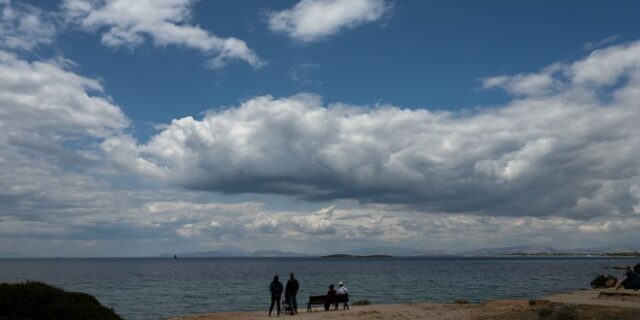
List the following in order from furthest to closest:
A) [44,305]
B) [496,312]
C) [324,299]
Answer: [324,299] < [496,312] < [44,305]

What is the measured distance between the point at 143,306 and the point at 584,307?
2882 centimetres

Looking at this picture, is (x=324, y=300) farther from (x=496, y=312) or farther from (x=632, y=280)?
(x=632, y=280)

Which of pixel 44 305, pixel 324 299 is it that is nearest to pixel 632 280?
pixel 324 299

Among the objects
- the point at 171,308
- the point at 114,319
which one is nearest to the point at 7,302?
the point at 114,319

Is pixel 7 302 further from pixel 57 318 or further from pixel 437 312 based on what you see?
pixel 437 312

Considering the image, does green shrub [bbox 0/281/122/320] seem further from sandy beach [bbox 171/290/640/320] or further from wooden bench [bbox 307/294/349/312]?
wooden bench [bbox 307/294/349/312]

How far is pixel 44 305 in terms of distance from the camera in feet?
41.3

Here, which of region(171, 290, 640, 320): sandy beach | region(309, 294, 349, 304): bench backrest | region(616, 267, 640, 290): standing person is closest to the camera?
region(171, 290, 640, 320): sandy beach

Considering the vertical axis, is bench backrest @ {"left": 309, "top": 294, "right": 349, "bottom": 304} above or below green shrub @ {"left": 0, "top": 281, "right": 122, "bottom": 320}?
below

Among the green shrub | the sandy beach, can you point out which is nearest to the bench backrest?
the sandy beach

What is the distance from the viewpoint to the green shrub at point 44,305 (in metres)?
Result: 12.4

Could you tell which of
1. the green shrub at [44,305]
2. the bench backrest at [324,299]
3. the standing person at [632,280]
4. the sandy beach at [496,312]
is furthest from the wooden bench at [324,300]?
the green shrub at [44,305]

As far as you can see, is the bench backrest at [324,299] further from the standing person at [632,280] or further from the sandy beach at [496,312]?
the standing person at [632,280]

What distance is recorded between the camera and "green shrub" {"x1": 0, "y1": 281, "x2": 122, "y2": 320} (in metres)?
12.4
